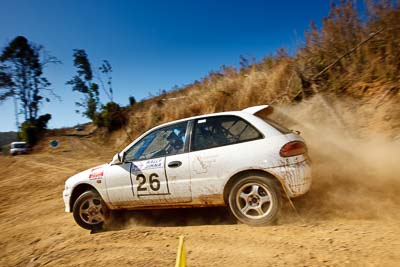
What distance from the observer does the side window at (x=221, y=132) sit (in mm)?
3783

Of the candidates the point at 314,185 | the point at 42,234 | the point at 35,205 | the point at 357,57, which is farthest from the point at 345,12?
the point at 35,205

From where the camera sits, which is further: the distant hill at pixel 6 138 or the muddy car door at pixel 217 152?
the distant hill at pixel 6 138

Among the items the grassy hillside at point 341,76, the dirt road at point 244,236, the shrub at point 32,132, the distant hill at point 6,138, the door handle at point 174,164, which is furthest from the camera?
the distant hill at point 6,138

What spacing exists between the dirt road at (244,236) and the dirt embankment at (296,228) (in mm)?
11

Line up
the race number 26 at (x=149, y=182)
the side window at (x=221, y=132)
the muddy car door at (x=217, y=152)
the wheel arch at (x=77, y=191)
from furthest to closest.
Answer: the wheel arch at (x=77, y=191) → the race number 26 at (x=149, y=182) → the side window at (x=221, y=132) → the muddy car door at (x=217, y=152)

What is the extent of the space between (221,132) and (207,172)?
2.08 ft

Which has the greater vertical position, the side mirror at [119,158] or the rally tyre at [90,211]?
the side mirror at [119,158]

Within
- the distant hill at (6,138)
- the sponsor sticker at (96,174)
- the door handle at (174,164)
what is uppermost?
the distant hill at (6,138)

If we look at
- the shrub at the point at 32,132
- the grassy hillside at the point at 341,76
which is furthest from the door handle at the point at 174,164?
the shrub at the point at 32,132

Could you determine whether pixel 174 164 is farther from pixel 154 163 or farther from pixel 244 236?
pixel 244 236

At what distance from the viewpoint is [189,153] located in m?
3.96

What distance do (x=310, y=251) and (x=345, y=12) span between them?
265 inches

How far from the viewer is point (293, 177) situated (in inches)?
136

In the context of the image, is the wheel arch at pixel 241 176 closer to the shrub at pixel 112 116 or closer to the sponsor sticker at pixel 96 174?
the sponsor sticker at pixel 96 174
